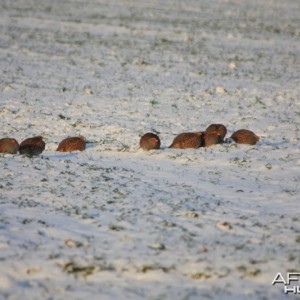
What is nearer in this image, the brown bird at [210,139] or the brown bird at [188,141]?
the brown bird at [188,141]

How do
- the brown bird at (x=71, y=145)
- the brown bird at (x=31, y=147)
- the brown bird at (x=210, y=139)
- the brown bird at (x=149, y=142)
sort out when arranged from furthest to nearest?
the brown bird at (x=210, y=139) → the brown bird at (x=71, y=145) → the brown bird at (x=149, y=142) → the brown bird at (x=31, y=147)

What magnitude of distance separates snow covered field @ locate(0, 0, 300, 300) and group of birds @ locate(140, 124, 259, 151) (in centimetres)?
22

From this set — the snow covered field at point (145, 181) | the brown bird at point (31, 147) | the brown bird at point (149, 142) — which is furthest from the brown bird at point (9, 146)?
the brown bird at point (149, 142)

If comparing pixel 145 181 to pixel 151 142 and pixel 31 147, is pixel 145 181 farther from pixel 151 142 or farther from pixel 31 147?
pixel 31 147

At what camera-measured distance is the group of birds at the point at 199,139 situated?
33.1 ft

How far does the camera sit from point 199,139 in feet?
33.9

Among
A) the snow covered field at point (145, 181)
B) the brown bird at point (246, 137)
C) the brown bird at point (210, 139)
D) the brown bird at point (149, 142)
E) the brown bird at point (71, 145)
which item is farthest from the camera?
Result: the brown bird at point (246, 137)

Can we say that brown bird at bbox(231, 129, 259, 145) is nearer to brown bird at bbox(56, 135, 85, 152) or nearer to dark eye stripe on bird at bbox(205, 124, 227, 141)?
dark eye stripe on bird at bbox(205, 124, 227, 141)

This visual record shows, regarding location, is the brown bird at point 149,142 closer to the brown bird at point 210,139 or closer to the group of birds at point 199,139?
the group of birds at point 199,139

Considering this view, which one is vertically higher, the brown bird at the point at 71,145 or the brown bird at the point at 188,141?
the brown bird at the point at 188,141

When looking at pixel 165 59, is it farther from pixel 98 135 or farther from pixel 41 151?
pixel 41 151

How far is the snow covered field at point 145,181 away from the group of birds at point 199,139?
0.22 metres

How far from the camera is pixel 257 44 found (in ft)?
91.1

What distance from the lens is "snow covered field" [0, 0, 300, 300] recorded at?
202 inches
